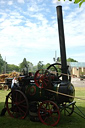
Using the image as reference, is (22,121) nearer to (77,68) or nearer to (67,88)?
(67,88)

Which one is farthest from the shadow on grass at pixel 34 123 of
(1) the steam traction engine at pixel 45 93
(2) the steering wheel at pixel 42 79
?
(2) the steering wheel at pixel 42 79

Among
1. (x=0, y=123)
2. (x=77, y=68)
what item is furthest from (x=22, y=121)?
(x=77, y=68)

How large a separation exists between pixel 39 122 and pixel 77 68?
56751mm

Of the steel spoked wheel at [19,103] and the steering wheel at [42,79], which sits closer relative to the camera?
the steering wheel at [42,79]

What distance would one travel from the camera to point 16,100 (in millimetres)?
5910

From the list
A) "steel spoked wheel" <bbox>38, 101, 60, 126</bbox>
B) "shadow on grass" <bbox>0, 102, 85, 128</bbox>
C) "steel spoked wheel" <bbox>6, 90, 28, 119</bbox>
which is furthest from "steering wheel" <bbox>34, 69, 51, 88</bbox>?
"shadow on grass" <bbox>0, 102, 85, 128</bbox>

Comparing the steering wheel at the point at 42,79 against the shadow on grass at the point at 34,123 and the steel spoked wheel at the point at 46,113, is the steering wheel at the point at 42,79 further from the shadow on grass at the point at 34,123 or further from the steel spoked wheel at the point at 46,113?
the shadow on grass at the point at 34,123

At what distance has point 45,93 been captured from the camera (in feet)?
17.8

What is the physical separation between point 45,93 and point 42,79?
1.82 ft

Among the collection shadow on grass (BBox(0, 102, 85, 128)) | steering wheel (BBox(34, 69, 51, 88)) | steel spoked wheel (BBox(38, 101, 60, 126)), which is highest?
steering wheel (BBox(34, 69, 51, 88))

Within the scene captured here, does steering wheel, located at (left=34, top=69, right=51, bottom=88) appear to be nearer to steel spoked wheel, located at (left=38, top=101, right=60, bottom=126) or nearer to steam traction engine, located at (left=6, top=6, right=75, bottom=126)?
steam traction engine, located at (left=6, top=6, right=75, bottom=126)

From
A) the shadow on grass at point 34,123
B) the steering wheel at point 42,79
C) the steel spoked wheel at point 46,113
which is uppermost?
the steering wheel at point 42,79

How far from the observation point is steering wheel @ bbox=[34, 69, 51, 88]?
521cm

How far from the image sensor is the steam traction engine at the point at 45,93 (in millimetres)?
5230
